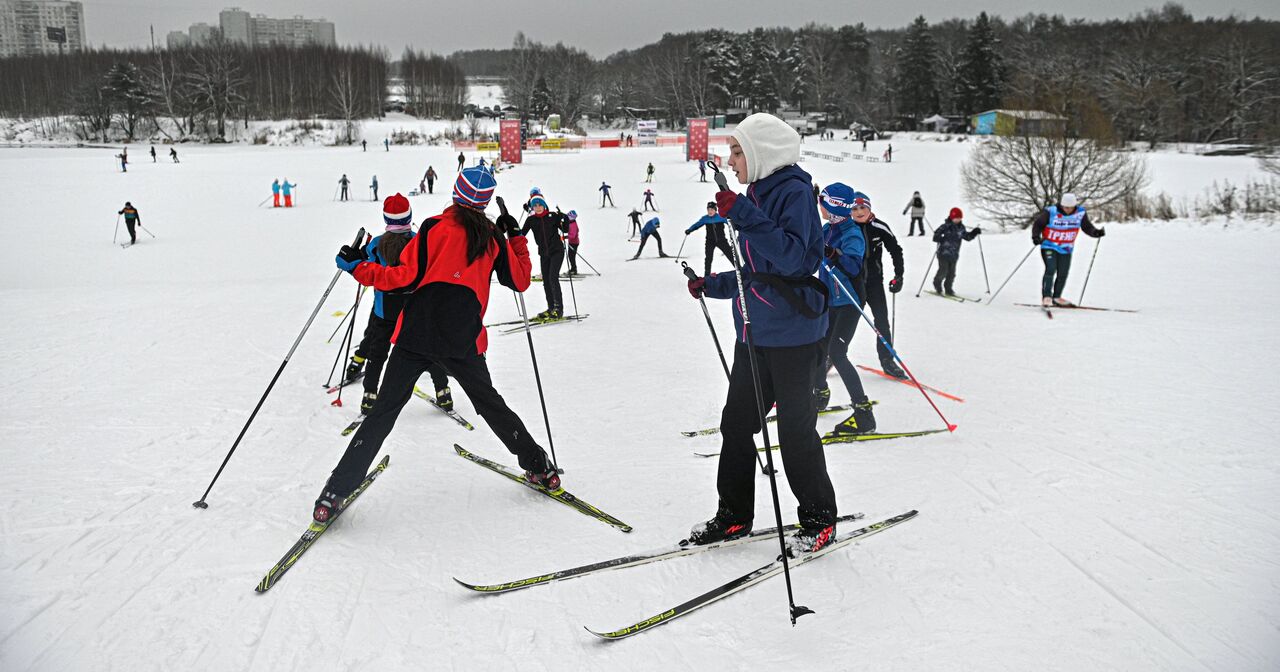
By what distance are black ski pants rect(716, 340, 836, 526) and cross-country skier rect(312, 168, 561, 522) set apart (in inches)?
52.7

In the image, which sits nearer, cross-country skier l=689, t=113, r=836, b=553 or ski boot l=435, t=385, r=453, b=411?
cross-country skier l=689, t=113, r=836, b=553

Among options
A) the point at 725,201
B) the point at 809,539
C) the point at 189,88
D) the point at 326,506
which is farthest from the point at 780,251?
the point at 189,88

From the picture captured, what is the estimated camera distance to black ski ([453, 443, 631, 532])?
363 cm

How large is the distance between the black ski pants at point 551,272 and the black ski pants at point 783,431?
19.6 ft

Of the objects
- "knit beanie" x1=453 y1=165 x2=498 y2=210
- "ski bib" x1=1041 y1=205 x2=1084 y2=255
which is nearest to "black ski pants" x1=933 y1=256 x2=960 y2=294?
"ski bib" x1=1041 y1=205 x2=1084 y2=255

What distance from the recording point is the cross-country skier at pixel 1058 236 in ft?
29.5

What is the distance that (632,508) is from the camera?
3.83m

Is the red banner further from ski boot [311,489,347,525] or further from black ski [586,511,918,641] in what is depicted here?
black ski [586,511,918,641]

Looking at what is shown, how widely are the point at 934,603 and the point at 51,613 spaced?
3520mm

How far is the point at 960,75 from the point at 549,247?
6624cm

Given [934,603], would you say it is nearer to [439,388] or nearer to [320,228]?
[439,388]

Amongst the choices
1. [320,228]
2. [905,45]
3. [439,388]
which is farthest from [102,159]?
[905,45]

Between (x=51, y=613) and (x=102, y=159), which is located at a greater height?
(x=102, y=159)

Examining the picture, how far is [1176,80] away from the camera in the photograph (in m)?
51.6
